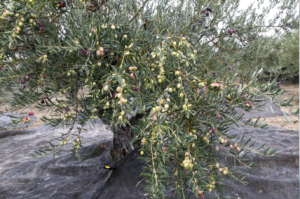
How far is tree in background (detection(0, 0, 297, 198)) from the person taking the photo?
4.18 ft

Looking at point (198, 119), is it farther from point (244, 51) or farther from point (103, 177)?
point (103, 177)

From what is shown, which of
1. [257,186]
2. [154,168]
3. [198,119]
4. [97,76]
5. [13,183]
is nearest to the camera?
[154,168]

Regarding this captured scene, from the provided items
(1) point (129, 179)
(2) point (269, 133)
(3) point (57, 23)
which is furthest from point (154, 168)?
(2) point (269, 133)

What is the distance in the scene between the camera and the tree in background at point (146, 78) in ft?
4.18

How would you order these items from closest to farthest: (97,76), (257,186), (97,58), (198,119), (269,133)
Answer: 1. (198,119)
2. (97,58)
3. (97,76)
4. (257,186)
5. (269,133)

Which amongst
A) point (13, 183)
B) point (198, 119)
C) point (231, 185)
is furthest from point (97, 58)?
point (231, 185)

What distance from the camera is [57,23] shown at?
6.37 feet

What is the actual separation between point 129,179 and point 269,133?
14.6 feet

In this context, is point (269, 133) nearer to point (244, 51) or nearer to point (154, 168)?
point (244, 51)

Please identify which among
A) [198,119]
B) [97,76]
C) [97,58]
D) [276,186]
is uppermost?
[97,58]

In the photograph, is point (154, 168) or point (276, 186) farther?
point (276, 186)

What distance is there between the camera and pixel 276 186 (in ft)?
10.3

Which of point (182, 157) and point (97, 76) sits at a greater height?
point (97, 76)

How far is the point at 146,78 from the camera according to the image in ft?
5.11
